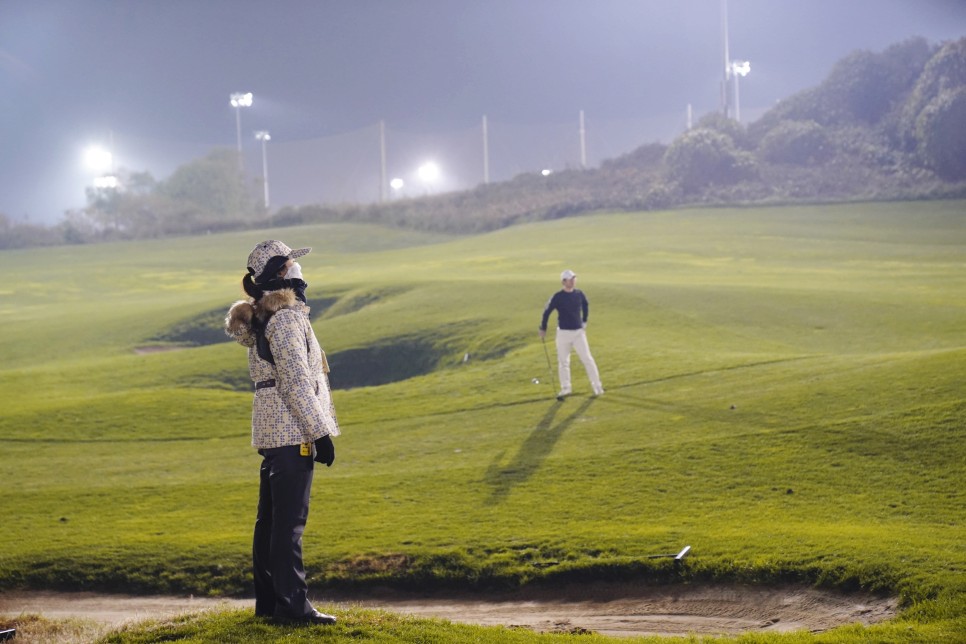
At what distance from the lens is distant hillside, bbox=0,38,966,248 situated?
8806 centimetres

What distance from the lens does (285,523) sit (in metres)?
9.30

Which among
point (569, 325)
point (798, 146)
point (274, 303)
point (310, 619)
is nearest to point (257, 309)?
point (274, 303)

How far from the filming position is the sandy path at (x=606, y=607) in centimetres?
1166

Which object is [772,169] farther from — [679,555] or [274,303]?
[274,303]

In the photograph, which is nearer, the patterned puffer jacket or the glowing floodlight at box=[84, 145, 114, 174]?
the patterned puffer jacket

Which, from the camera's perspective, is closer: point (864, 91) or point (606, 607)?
point (606, 607)

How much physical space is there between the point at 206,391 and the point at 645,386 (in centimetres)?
1188

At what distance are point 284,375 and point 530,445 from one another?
Answer: 1207cm

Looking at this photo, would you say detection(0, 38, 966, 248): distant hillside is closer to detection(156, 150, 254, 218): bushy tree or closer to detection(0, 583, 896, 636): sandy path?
detection(156, 150, 254, 218): bushy tree

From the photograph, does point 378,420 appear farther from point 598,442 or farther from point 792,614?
point 792,614

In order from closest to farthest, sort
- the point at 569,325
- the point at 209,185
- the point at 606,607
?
the point at 606,607
the point at 569,325
the point at 209,185

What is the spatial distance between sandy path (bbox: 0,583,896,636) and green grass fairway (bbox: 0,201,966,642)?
33cm

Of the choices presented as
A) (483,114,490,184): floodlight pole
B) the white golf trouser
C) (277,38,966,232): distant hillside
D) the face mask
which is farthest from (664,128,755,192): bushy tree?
the face mask

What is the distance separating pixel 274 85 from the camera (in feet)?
488
